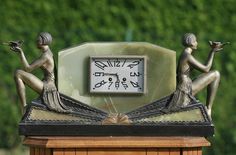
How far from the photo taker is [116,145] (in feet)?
23.1

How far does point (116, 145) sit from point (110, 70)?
1.72 feet

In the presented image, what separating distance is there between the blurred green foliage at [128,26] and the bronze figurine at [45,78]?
4.11 meters

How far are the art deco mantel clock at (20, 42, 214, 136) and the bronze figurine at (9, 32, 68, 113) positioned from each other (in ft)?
0.16

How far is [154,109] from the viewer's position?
283 inches

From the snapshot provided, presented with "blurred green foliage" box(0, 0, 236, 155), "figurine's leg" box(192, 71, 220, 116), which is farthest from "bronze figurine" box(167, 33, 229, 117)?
"blurred green foliage" box(0, 0, 236, 155)

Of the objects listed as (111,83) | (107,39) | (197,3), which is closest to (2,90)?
(107,39)

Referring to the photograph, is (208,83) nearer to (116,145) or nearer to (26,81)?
(116,145)

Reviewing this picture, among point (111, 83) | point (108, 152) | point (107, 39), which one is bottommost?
point (108, 152)

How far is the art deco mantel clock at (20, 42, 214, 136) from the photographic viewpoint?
281 inches

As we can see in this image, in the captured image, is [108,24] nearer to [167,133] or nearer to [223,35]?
[223,35]

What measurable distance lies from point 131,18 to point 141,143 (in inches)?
179

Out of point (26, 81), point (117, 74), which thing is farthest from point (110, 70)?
point (26, 81)

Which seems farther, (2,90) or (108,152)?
(2,90)

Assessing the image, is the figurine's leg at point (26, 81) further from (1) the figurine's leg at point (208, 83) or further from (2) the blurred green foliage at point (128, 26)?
(2) the blurred green foliage at point (128, 26)
